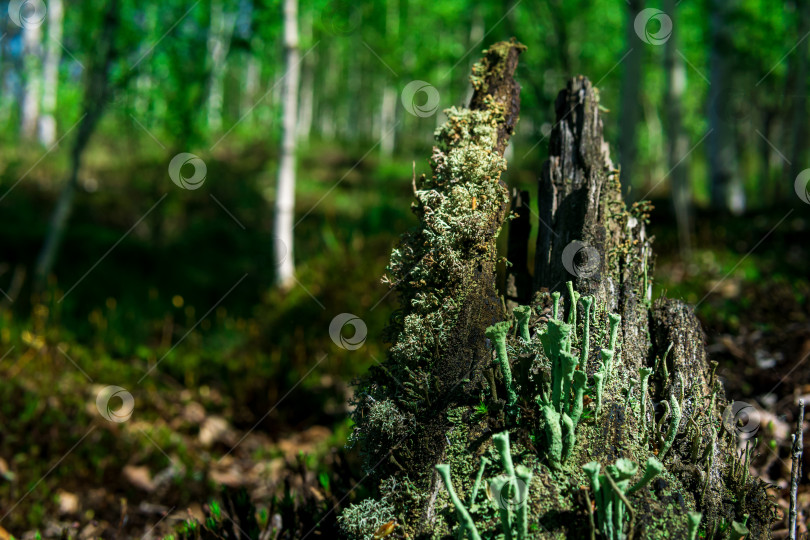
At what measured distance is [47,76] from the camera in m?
15.5

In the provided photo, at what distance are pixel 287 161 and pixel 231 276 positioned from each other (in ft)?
7.35

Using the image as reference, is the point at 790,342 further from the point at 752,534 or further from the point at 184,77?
the point at 184,77

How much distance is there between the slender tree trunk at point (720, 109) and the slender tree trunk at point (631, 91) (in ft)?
12.4

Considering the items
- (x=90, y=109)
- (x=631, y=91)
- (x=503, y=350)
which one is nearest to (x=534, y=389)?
(x=503, y=350)

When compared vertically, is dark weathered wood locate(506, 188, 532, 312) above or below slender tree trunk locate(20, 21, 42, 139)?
below

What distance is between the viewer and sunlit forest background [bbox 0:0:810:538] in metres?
3.25

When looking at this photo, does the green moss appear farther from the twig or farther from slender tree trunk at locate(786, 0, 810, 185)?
slender tree trunk at locate(786, 0, 810, 185)

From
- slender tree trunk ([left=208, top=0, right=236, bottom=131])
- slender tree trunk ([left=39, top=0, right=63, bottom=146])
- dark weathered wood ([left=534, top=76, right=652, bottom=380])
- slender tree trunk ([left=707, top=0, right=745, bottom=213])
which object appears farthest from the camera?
slender tree trunk ([left=39, top=0, right=63, bottom=146])

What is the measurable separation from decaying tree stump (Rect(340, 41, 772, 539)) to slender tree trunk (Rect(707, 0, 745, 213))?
354 inches

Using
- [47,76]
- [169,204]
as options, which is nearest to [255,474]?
[169,204]

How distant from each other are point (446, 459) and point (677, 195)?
6951 mm

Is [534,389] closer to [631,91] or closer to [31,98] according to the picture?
[631,91]

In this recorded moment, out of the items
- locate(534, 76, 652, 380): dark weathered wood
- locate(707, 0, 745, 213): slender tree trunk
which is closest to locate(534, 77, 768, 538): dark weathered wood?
locate(534, 76, 652, 380): dark weathered wood

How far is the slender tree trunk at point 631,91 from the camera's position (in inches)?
245
